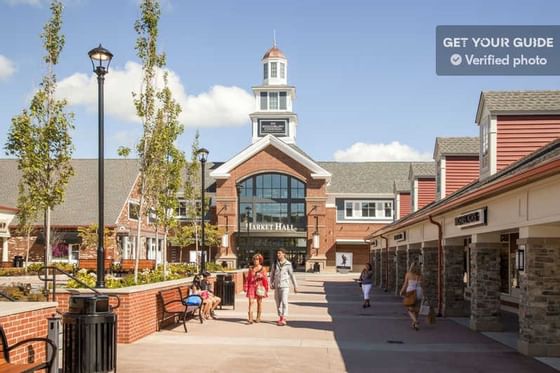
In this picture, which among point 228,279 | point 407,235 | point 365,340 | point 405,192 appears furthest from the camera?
point 405,192

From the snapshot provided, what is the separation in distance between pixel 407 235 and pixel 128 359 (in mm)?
16889

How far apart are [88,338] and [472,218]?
9493mm

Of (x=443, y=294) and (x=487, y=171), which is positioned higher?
(x=487, y=171)

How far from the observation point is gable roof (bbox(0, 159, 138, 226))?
49.9 m

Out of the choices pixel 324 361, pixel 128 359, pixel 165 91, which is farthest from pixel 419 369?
pixel 165 91

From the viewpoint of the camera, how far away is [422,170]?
35656 millimetres

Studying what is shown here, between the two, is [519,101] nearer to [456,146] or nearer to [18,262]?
[456,146]

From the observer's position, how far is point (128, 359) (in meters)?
11.1

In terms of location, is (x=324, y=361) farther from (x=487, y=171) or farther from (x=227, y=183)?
(x=227, y=183)

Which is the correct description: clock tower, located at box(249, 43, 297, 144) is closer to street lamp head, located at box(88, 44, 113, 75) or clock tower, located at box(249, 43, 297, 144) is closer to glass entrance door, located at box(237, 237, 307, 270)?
glass entrance door, located at box(237, 237, 307, 270)

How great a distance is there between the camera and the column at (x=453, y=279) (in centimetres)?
1975

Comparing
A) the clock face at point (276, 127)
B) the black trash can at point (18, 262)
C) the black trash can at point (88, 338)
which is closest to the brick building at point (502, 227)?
the black trash can at point (88, 338)

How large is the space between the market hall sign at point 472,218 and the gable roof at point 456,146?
1079cm

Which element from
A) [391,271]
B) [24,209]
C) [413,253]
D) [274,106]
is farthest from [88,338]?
[274,106]
